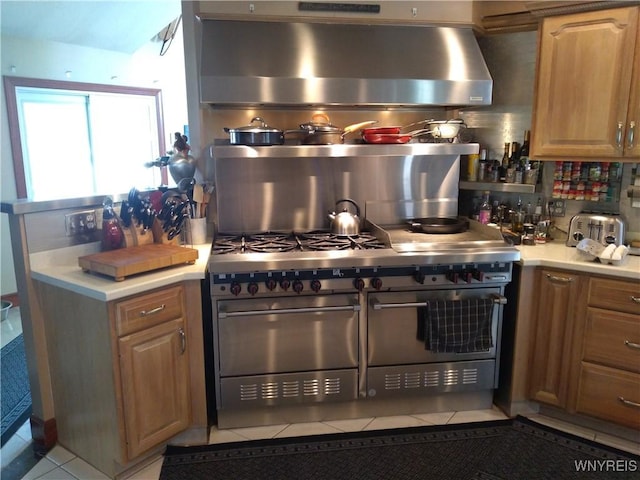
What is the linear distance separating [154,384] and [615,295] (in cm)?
217

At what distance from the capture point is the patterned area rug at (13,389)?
8.20ft

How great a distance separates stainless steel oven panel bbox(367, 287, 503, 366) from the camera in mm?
2422

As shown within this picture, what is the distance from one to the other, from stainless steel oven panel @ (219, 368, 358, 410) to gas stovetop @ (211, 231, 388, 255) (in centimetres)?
64

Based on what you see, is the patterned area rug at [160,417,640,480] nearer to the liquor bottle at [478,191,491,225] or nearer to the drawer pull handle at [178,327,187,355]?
the drawer pull handle at [178,327,187,355]

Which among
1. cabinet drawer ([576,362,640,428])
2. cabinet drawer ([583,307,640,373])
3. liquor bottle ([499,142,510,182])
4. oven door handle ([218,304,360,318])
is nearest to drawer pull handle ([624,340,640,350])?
cabinet drawer ([583,307,640,373])

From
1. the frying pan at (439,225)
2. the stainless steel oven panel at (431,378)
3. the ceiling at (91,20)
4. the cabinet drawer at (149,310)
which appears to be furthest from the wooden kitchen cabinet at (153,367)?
the ceiling at (91,20)

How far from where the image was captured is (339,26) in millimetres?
2674

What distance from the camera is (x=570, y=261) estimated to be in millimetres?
2342

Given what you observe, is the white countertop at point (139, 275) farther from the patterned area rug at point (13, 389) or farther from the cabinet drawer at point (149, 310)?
the patterned area rug at point (13, 389)

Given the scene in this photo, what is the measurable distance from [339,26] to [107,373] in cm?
213

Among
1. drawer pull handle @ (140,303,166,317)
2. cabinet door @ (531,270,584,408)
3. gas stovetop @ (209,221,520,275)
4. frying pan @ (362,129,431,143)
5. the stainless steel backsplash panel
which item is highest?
frying pan @ (362,129,431,143)

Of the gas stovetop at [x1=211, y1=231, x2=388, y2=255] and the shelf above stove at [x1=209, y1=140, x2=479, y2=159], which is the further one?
the gas stovetop at [x1=211, y1=231, x2=388, y2=255]

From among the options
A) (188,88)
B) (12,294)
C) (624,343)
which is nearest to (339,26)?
(188,88)

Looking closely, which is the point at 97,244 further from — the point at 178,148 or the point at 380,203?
the point at 380,203
